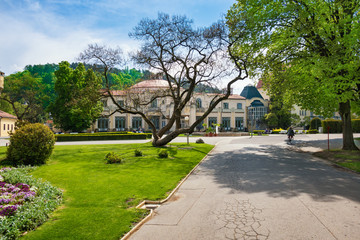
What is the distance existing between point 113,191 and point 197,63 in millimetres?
15765

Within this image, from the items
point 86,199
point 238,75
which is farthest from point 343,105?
point 86,199

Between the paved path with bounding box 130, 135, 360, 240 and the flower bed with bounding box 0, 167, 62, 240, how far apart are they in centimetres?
239

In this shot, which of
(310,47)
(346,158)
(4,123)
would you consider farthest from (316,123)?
(4,123)

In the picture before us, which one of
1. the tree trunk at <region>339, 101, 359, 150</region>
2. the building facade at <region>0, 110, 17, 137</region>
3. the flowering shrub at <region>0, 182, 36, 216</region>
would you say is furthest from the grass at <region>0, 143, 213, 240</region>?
the building facade at <region>0, 110, 17, 137</region>

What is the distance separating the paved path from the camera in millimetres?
5199

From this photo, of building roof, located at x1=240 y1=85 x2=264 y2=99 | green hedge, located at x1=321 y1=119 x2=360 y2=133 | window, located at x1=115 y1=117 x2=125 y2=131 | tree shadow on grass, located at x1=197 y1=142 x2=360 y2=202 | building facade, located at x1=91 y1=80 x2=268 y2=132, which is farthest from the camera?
building roof, located at x1=240 y1=85 x2=264 y2=99

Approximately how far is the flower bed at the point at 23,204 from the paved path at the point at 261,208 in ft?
7.84

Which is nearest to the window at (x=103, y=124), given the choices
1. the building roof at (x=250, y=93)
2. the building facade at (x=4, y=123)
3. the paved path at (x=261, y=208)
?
the building facade at (x=4, y=123)

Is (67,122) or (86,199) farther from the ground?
(67,122)

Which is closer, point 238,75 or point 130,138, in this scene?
point 238,75

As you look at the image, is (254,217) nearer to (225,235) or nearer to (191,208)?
(225,235)

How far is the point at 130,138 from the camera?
3553 cm

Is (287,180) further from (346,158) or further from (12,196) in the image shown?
(12,196)

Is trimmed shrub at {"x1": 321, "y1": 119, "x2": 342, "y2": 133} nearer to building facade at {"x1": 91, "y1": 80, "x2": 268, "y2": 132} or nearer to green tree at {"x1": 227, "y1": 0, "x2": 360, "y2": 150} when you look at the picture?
building facade at {"x1": 91, "y1": 80, "x2": 268, "y2": 132}
